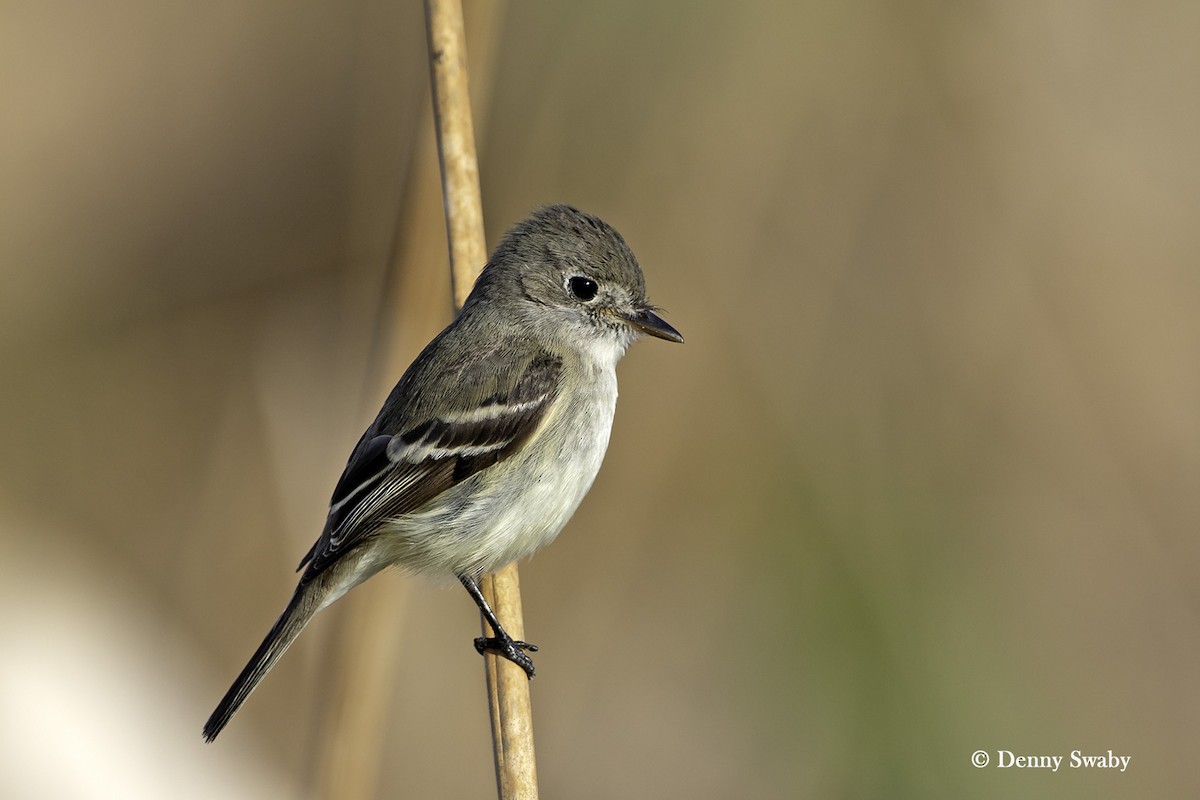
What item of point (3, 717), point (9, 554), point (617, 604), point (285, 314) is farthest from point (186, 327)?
point (617, 604)

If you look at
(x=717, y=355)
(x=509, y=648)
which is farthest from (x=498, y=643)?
(x=717, y=355)

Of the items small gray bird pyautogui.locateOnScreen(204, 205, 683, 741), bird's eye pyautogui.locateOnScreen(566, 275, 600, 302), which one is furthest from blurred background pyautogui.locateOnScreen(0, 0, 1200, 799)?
bird's eye pyautogui.locateOnScreen(566, 275, 600, 302)

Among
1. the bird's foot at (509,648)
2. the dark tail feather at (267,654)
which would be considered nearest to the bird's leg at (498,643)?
the bird's foot at (509,648)

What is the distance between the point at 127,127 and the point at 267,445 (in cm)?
141

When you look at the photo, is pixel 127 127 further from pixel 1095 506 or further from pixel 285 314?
pixel 1095 506

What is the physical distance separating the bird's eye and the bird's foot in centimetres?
109

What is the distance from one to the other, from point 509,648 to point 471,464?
0.52 m

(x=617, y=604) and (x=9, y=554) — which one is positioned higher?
(x=9, y=554)

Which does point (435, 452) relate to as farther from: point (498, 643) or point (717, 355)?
point (717, 355)

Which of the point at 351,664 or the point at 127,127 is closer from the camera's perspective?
the point at 351,664

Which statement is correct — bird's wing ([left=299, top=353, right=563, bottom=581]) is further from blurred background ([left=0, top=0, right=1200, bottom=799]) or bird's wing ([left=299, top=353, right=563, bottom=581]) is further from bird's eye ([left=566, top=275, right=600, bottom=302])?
blurred background ([left=0, top=0, right=1200, bottom=799])

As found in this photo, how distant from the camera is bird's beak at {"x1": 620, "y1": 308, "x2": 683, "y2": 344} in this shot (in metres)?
3.44

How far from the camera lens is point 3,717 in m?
3.33

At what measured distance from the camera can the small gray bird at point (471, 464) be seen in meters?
3.11
